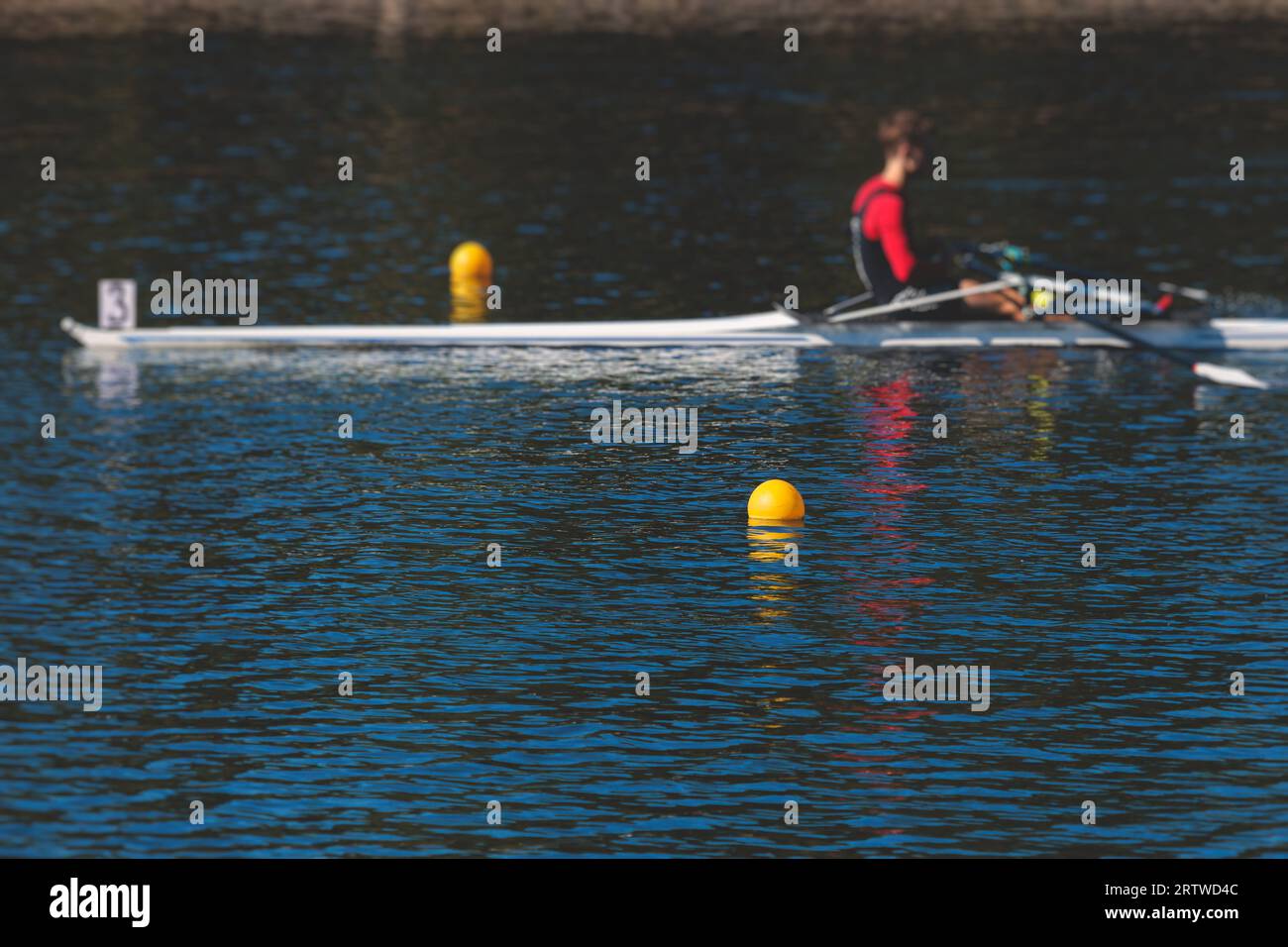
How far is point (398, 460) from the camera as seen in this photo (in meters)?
21.1

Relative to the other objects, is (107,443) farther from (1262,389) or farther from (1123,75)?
(1123,75)

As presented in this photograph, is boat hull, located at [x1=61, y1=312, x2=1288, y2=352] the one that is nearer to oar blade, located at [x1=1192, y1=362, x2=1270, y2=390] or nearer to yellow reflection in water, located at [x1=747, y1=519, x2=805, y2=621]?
oar blade, located at [x1=1192, y1=362, x2=1270, y2=390]

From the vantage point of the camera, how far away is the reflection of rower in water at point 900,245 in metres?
24.0

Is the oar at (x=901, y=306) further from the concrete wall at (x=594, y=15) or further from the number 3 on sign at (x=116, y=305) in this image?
the concrete wall at (x=594, y=15)

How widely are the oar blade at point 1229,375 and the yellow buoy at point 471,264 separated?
984 cm

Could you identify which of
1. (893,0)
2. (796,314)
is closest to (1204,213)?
(796,314)

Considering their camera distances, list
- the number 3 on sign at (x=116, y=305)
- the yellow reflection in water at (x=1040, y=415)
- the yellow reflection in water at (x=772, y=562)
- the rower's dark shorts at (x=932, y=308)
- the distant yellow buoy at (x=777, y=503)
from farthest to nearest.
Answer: the number 3 on sign at (x=116, y=305), the rower's dark shorts at (x=932, y=308), the yellow reflection in water at (x=1040, y=415), the distant yellow buoy at (x=777, y=503), the yellow reflection in water at (x=772, y=562)

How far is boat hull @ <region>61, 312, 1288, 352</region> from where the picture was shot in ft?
84.8

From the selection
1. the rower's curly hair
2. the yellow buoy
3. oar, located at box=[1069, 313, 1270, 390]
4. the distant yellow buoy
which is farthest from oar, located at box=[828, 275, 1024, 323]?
the distant yellow buoy

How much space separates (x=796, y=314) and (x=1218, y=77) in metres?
25.1

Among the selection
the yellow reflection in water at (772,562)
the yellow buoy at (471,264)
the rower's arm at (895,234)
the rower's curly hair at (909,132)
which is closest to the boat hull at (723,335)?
the rower's arm at (895,234)

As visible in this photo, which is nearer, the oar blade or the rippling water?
the rippling water

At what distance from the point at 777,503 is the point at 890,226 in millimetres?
6344

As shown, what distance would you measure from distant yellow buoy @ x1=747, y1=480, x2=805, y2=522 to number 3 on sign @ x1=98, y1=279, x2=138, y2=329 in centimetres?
983
